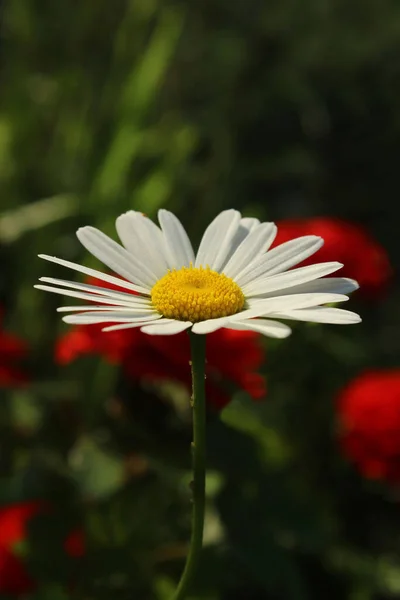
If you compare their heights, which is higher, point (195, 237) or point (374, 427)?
point (195, 237)

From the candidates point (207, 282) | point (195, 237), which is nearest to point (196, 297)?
point (207, 282)

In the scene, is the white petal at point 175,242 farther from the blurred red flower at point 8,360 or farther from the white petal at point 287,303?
the blurred red flower at point 8,360

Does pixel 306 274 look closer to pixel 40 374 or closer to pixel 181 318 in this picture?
pixel 181 318

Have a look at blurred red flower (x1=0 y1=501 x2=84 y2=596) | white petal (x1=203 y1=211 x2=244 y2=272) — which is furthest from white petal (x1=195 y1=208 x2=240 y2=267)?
blurred red flower (x1=0 y1=501 x2=84 y2=596)

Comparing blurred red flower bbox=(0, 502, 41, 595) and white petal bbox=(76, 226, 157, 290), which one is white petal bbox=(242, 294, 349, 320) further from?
blurred red flower bbox=(0, 502, 41, 595)

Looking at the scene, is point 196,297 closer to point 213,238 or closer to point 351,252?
point 213,238

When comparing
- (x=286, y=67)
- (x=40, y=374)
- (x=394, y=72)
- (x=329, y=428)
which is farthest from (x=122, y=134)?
(x=394, y=72)
